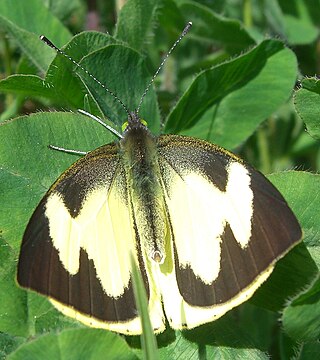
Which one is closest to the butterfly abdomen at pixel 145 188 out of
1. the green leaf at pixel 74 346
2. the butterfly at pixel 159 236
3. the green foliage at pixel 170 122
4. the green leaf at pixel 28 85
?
the butterfly at pixel 159 236

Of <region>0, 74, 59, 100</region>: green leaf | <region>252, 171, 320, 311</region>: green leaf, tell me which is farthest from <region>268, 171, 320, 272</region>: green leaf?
<region>0, 74, 59, 100</region>: green leaf

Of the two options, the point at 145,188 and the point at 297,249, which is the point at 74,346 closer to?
the point at 145,188

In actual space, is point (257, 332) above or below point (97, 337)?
below

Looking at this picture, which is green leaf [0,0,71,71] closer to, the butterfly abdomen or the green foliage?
the green foliage

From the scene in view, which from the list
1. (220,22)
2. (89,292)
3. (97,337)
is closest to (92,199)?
(89,292)

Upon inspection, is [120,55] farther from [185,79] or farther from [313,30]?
[313,30]

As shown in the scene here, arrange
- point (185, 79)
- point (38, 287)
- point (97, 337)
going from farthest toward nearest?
point (185, 79) → point (38, 287) → point (97, 337)

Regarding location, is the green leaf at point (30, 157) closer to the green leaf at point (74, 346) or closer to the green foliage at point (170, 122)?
the green foliage at point (170, 122)
